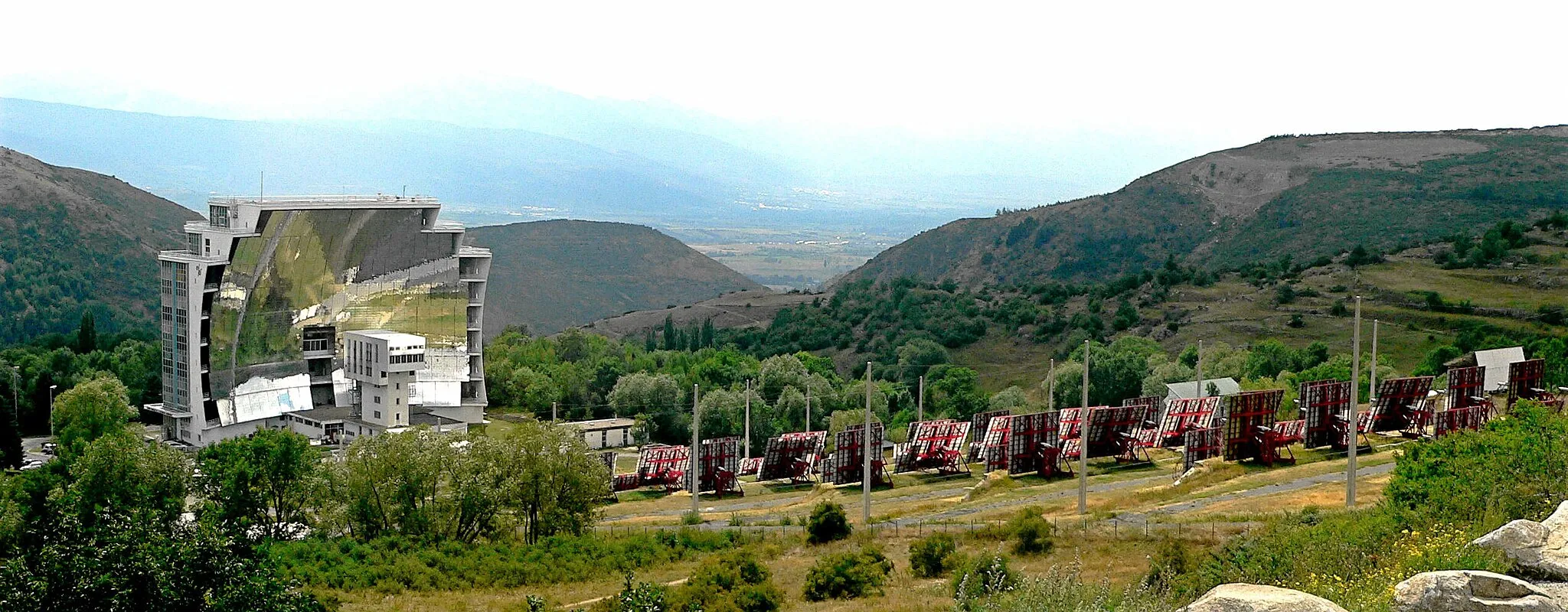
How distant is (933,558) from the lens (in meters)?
33.4

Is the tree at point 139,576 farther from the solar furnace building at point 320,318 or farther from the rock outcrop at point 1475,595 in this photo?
the solar furnace building at point 320,318

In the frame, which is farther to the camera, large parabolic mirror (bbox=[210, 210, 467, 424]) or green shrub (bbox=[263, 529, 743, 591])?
large parabolic mirror (bbox=[210, 210, 467, 424])

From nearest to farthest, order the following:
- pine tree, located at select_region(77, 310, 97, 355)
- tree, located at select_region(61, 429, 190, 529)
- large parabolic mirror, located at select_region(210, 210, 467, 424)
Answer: tree, located at select_region(61, 429, 190, 529), large parabolic mirror, located at select_region(210, 210, 467, 424), pine tree, located at select_region(77, 310, 97, 355)

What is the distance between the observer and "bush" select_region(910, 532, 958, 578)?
109ft

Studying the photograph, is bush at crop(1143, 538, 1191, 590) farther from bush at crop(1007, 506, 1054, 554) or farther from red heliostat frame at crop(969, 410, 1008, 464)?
red heliostat frame at crop(969, 410, 1008, 464)

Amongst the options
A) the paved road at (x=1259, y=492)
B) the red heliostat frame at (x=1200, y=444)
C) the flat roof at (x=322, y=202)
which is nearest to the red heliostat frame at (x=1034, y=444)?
the red heliostat frame at (x=1200, y=444)

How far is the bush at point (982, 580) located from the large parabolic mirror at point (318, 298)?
5395cm

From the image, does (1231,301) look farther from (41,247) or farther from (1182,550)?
(41,247)

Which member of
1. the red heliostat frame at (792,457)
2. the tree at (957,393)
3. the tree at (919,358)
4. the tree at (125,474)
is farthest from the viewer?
the tree at (919,358)

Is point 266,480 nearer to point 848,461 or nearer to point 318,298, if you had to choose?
point 848,461

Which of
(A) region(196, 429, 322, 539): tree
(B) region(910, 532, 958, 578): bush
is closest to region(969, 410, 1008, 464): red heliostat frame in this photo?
(B) region(910, 532, 958, 578): bush

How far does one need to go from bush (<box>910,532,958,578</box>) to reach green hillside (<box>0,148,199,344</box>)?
121 metres

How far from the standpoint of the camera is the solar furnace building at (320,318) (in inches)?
2874

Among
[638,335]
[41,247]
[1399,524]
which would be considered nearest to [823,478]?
[1399,524]
